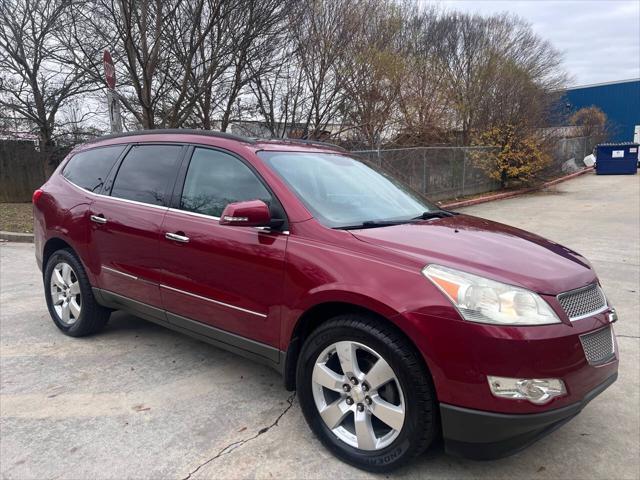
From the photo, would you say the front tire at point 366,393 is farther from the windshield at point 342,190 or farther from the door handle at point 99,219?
the door handle at point 99,219

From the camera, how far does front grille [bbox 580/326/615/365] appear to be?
2350 millimetres

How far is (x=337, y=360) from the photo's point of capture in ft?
8.85

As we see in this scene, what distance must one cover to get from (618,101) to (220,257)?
2062 inches

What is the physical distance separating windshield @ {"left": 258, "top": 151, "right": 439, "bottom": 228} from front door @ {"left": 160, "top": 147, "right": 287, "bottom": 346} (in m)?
0.22

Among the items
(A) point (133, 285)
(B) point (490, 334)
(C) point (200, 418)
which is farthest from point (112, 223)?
(B) point (490, 334)

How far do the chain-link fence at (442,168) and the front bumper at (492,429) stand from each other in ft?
32.9

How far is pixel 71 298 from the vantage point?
4395 mm

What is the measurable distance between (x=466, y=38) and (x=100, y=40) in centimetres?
1958

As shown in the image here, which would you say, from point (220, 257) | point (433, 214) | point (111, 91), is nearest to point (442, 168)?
point (111, 91)

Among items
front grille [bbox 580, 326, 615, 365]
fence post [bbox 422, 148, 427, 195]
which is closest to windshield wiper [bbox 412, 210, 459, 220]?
front grille [bbox 580, 326, 615, 365]

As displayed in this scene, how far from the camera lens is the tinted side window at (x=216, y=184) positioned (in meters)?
3.17

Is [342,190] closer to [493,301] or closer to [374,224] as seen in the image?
[374,224]

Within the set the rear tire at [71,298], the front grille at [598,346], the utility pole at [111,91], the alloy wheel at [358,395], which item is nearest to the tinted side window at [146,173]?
the rear tire at [71,298]

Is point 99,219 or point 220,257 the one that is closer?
point 220,257
